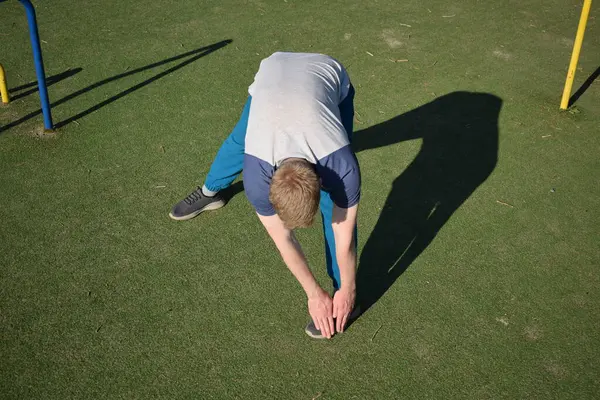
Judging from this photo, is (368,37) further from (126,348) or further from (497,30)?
(126,348)

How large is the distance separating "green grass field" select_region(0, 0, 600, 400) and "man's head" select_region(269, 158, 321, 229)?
1.31 m

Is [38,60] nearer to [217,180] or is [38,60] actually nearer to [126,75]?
[126,75]

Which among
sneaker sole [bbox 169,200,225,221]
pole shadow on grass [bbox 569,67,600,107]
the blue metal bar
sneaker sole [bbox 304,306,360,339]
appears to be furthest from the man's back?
pole shadow on grass [bbox 569,67,600,107]

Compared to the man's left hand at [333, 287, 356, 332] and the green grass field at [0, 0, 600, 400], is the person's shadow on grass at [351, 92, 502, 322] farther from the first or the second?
the man's left hand at [333, 287, 356, 332]

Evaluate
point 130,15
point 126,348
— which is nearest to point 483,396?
point 126,348

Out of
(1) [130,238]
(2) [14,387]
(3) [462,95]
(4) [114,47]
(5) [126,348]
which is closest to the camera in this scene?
(2) [14,387]

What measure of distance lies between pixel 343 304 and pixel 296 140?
1.17 meters

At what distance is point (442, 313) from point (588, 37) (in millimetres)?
4838

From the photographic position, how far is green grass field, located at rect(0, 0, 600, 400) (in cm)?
380

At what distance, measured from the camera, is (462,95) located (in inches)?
246

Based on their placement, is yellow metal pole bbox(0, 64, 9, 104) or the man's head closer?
the man's head

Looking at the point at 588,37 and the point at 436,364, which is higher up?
the point at 588,37

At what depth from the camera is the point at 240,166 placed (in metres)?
4.50

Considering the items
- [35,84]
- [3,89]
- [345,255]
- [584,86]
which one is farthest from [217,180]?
[584,86]
